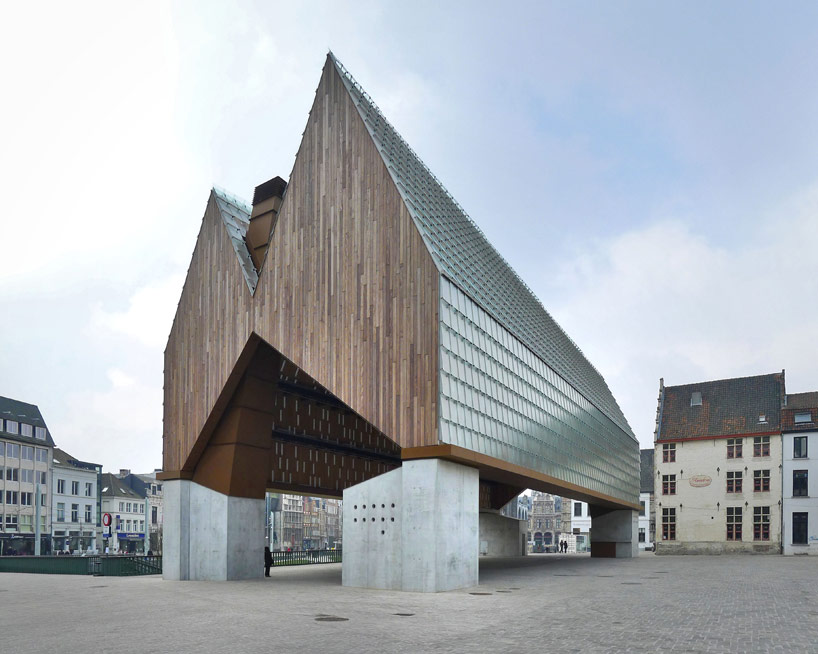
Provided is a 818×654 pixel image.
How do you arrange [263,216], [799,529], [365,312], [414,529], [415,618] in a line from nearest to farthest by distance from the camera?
[415,618] → [414,529] → [365,312] → [263,216] → [799,529]

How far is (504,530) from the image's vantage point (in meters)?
71.1

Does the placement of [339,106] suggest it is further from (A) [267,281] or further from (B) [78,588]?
(B) [78,588]

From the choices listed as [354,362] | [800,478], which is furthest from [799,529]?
[354,362]

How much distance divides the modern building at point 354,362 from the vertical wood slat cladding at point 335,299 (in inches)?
2.7

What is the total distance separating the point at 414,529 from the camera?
1076 inches

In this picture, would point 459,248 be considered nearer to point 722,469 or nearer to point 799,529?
point 799,529

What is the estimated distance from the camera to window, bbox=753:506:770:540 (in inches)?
2758

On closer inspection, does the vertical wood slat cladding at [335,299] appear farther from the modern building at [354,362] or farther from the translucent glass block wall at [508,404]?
the translucent glass block wall at [508,404]

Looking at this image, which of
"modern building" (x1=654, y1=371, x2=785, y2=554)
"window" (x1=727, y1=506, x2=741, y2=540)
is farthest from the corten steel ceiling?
"window" (x1=727, y1=506, x2=741, y2=540)

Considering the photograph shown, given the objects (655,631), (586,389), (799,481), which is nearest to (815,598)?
(655,631)

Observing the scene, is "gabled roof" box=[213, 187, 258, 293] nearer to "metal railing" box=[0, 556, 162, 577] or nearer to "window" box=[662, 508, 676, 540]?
"metal railing" box=[0, 556, 162, 577]

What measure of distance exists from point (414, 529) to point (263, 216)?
1718 centimetres

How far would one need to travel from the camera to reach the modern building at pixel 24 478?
80375mm

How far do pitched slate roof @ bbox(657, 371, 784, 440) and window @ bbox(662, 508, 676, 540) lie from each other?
727 cm
